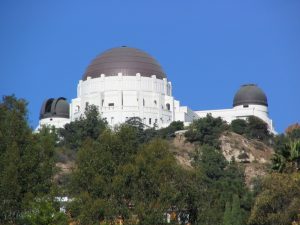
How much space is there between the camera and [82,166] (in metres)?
59.0

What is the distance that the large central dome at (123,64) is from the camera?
4572 inches

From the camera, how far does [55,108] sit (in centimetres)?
12081

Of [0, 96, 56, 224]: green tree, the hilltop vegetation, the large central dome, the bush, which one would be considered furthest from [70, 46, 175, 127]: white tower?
[0, 96, 56, 224]: green tree

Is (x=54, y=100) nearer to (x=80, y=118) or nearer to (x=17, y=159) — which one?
(x=80, y=118)

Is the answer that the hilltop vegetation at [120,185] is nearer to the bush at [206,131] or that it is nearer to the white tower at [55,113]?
the bush at [206,131]

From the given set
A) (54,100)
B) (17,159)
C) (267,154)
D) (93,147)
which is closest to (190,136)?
(267,154)

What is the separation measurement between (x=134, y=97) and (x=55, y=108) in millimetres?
11941

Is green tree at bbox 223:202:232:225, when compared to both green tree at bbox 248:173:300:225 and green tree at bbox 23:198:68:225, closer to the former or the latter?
green tree at bbox 248:173:300:225

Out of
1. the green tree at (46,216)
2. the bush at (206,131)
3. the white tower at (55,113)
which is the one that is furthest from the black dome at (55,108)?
the green tree at (46,216)

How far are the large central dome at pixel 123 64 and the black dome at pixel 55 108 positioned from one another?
5090mm

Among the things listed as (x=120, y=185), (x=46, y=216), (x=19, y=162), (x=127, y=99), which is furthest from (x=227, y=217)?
(x=127, y=99)

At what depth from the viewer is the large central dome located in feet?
381


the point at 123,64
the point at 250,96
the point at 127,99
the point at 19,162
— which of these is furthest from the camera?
the point at 250,96

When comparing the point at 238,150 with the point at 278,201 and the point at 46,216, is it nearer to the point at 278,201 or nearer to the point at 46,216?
the point at 278,201
